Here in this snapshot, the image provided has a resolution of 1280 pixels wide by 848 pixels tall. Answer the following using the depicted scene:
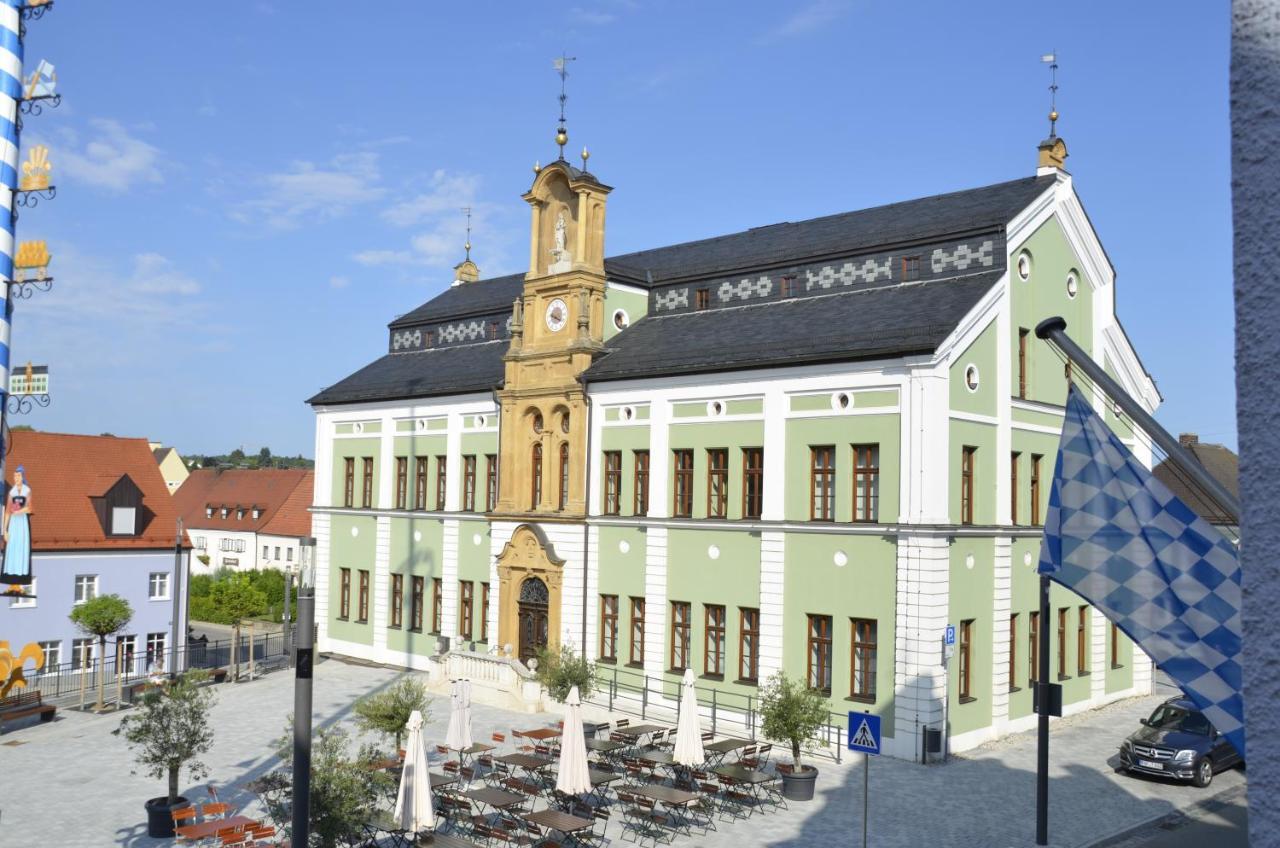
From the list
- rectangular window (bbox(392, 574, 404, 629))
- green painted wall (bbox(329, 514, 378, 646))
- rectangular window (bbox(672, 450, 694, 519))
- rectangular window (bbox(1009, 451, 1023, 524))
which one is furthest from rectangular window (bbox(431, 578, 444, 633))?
rectangular window (bbox(1009, 451, 1023, 524))

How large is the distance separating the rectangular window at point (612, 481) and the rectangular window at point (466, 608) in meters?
6.98

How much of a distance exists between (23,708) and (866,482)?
23401 millimetres

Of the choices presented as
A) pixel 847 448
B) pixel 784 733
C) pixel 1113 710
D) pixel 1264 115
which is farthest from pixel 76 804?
pixel 1113 710

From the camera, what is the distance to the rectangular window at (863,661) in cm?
2655

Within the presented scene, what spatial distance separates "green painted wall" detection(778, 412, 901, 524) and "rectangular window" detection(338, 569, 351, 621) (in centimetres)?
2048

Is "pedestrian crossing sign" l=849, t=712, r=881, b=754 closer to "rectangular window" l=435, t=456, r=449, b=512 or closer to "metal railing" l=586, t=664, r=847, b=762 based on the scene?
"metal railing" l=586, t=664, r=847, b=762

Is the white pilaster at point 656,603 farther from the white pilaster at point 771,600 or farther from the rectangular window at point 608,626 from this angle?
the white pilaster at point 771,600

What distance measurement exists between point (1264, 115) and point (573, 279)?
108 ft

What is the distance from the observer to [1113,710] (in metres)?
32.0

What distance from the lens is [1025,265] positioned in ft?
96.8

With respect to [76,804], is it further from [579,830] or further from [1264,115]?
[1264,115]

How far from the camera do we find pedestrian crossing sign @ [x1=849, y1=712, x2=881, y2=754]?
15.3m

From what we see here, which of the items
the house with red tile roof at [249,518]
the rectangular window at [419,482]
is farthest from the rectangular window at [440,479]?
the house with red tile roof at [249,518]

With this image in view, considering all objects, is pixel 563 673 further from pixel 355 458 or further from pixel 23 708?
pixel 355 458
